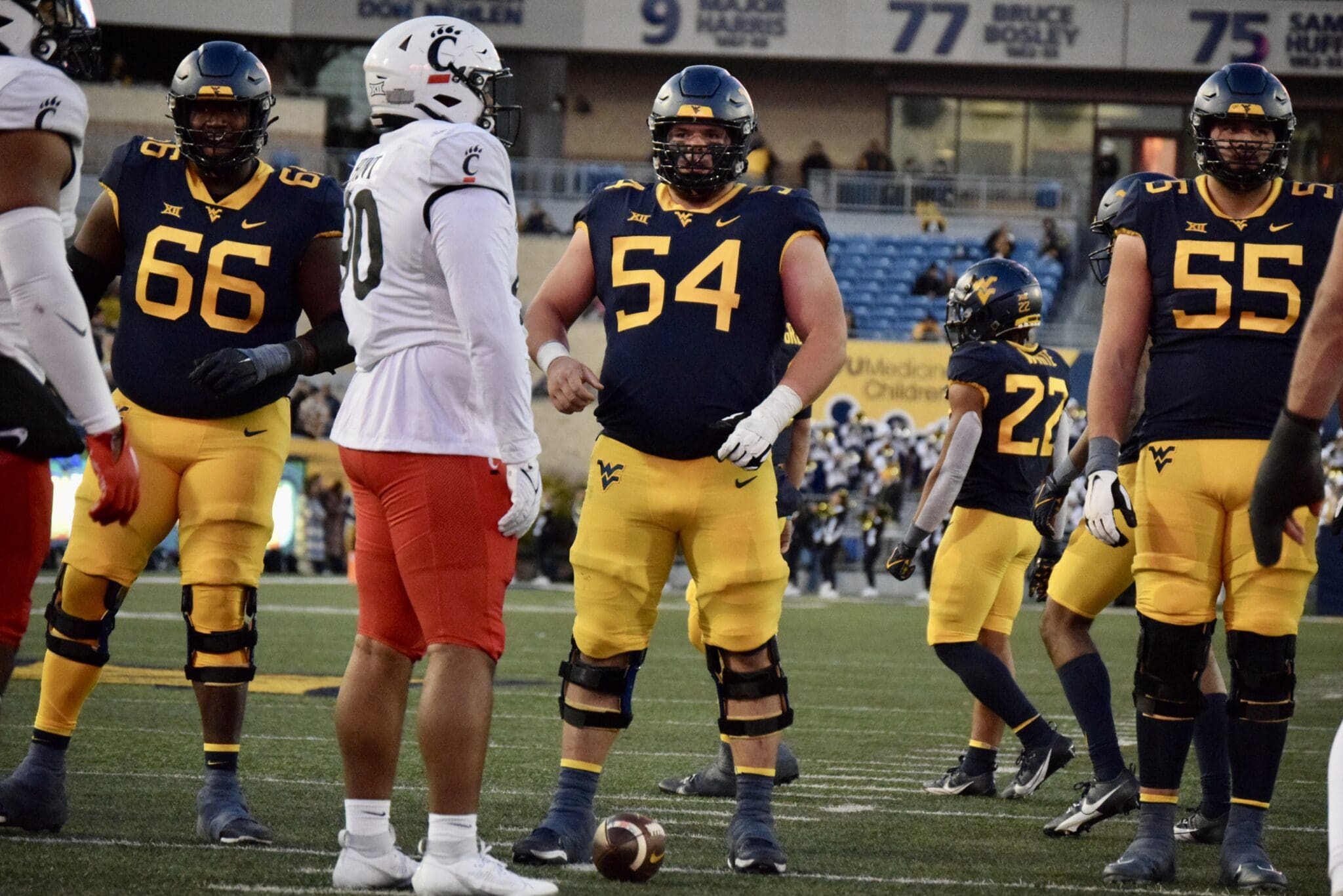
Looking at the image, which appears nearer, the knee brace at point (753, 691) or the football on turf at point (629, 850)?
the football on turf at point (629, 850)

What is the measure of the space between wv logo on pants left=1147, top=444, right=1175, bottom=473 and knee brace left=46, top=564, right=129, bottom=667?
2749mm

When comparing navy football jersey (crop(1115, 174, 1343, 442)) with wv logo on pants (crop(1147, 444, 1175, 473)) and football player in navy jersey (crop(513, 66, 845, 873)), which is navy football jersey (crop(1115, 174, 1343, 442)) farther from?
football player in navy jersey (crop(513, 66, 845, 873))

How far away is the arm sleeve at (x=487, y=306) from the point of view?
3.73 metres

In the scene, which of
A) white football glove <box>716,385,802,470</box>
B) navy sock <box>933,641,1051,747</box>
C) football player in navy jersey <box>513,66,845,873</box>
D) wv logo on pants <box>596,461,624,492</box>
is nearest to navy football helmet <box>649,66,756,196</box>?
football player in navy jersey <box>513,66,845,873</box>

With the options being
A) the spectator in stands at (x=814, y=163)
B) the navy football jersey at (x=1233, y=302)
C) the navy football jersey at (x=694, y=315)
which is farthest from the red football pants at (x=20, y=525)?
the spectator in stands at (x=814, y=163)

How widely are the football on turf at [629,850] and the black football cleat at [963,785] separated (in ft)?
7.21

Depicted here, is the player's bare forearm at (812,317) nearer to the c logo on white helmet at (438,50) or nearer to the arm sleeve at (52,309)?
the c logo on white helmet at (438,50)

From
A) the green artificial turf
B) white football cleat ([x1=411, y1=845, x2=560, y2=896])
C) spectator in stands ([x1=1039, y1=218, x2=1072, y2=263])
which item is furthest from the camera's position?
spectator in stands ([x1=1039, y1=218, x2=1072, y2=263])

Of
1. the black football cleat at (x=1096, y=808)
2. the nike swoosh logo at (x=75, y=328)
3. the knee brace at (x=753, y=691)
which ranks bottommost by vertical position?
the black football cleat at (x=1096, y=808)

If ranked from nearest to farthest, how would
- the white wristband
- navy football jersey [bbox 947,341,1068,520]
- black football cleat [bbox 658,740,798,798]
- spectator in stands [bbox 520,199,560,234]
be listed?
the white wristband
black football cleat [bbox 658,740,798,798]
navy football jersey [bbox 947,341,1068,520]
spectator in stands [bbox 520,199,560,234]

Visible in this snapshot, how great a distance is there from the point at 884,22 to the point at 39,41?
92.2 feet

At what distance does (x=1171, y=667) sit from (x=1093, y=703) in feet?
3.24

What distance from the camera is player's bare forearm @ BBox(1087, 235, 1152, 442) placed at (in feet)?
14.9

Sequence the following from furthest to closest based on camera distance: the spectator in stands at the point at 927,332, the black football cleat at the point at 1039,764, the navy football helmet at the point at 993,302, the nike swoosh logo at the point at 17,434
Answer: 1. the spectator in stands at the point at 927,332
2. the navy football helmet at the point at 993,302
3. the black football cleat at the point at 1039,764
4. the nike swoosh logo at the point at 17,434
